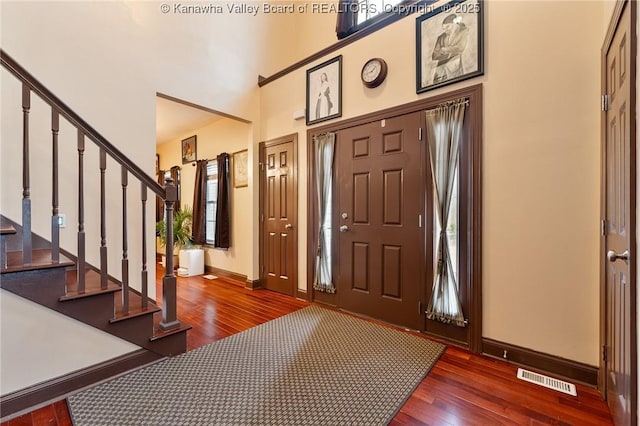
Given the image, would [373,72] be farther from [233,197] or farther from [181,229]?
[181,229]

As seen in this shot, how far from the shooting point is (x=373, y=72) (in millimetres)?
2959

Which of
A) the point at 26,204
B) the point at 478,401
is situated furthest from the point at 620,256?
the point at 26,204

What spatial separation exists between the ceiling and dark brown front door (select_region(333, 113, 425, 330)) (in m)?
2.24

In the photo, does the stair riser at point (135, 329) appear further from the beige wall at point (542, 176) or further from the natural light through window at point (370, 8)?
the natural light through window at point (370, 8)

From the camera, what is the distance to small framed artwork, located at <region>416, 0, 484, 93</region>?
2354 mm

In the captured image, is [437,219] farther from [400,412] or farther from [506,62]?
[400,412]

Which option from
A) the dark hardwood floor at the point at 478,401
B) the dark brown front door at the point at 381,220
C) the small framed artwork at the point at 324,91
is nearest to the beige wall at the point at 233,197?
the small framed artwork at the point at 324,91

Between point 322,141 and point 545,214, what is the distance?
2.18 metres

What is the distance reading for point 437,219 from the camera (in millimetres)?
2533

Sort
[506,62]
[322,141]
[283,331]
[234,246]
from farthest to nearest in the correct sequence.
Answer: [234,246], [322,141], [283,331], [506,62]

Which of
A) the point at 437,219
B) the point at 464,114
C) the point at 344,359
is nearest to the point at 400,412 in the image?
the point at 344,359

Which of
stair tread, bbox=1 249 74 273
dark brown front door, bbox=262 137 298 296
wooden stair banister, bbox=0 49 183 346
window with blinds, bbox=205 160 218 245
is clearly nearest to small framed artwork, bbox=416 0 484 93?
dark brown front door, bbox=262 137 298 296

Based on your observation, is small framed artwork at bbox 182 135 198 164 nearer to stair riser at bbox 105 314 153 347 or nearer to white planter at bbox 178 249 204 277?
white planter at bbox 178 249 204 277

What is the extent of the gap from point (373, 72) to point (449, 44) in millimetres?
726
